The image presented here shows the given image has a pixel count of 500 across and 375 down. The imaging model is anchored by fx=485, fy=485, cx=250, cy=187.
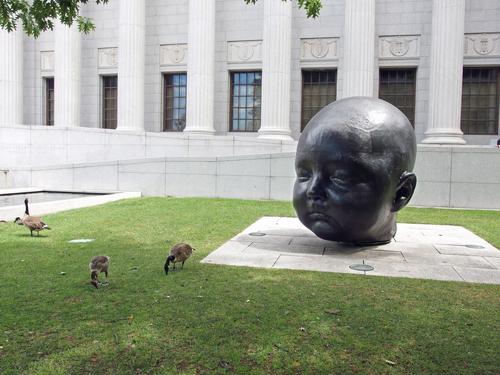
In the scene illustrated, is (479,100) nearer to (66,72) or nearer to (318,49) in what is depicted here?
(318,49)

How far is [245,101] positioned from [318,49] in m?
4.72

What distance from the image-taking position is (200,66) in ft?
78.6

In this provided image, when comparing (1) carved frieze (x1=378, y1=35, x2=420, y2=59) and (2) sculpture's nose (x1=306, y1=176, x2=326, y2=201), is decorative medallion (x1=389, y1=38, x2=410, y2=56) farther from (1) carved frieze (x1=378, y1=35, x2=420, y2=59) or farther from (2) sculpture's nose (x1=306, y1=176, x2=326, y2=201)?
(2) sculpture's nose (x1=306, y1=176, x2=326, y2=201)

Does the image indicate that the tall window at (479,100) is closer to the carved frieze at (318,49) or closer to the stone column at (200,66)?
the carved frieze at (318,49)

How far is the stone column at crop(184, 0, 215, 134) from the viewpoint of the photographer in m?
24.0

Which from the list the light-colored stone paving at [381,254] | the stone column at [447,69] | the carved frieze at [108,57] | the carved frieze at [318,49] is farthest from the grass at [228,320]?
the carved frieze at [108,57]

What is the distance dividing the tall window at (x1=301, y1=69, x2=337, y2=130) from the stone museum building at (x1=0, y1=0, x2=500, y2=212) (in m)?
0.05

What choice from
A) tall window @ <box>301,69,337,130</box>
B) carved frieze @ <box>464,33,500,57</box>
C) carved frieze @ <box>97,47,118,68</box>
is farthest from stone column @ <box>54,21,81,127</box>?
carved frieze @ <box>464,33,500,57</box>

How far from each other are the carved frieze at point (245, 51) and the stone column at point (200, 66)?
1983mm

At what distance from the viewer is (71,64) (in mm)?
26312

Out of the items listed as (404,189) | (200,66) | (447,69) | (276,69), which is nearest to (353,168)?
(404,189)

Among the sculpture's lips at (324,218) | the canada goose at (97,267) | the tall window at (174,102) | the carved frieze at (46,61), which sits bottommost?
the canada goose at (97,267)

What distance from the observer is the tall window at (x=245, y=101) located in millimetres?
26156

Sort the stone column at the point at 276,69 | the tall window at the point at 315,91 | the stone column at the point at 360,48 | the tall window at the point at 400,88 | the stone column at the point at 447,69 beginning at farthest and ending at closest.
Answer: the tall window at the point at 315,91 < the tall window at the point at 400,88 < the stone column at the point at 276,69 < the stone column at the point at 360,48 < the stone column at the point at 447,69
